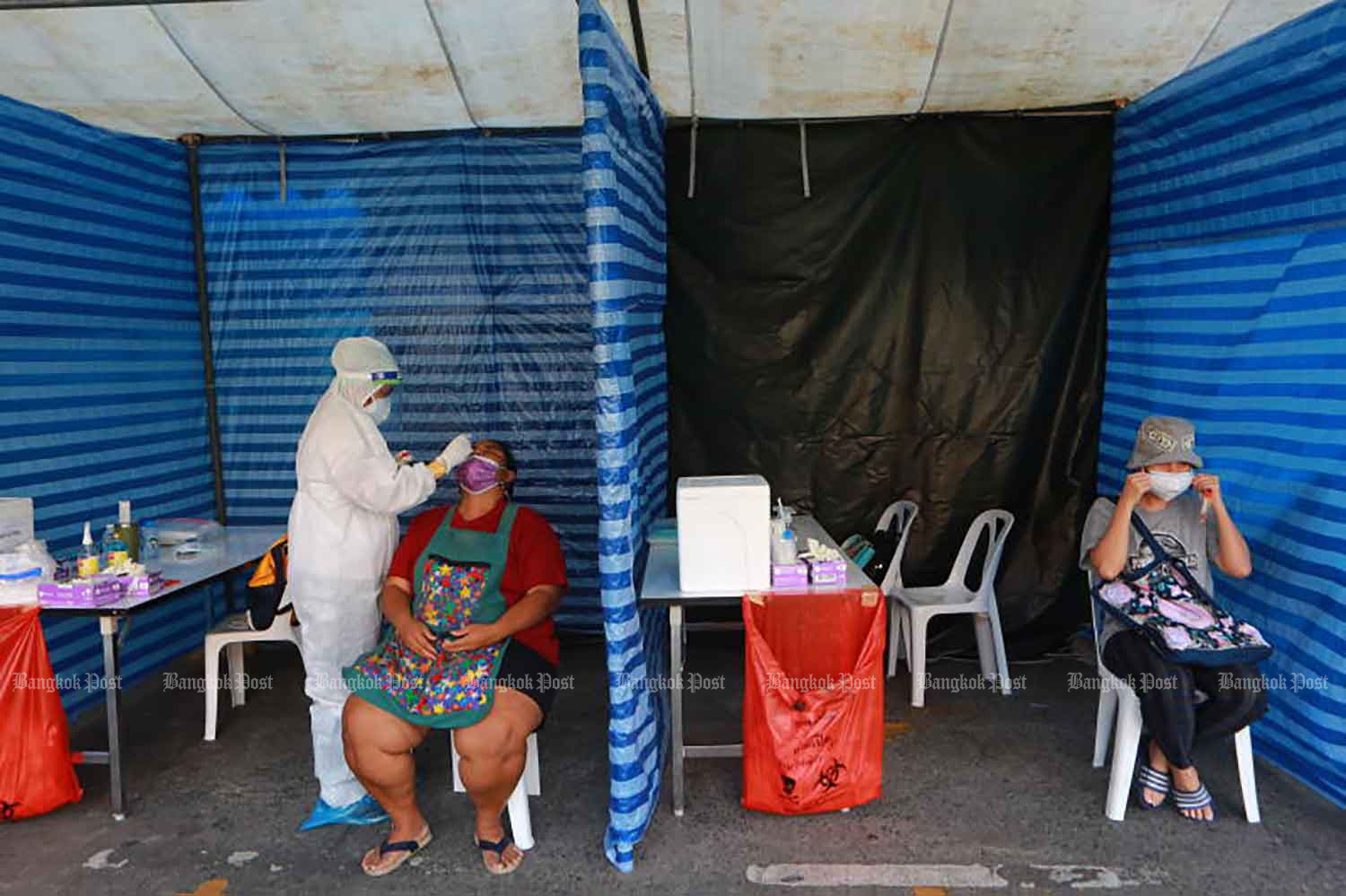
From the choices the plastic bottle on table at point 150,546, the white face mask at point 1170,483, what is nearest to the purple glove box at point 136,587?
the plastic bottle on table at point 150,546

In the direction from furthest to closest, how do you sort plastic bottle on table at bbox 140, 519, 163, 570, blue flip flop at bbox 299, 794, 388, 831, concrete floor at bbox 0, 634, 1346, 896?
1. plastic bottle on table at bbox 140, 519, 163, 570
2. blue flip flop at bbox 299, 794, 388, 831
3. concrete floor at bbox 0, 634, 1346, 896

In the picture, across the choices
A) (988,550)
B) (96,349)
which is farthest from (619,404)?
(96,349)

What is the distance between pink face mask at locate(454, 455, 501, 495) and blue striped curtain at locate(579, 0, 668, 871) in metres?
0.39

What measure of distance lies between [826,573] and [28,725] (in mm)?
2500

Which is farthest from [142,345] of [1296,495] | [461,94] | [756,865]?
[1296,495]

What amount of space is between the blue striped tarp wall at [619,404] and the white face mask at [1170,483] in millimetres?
1582

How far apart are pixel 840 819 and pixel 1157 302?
249cm

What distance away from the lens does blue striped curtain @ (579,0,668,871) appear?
2555 millimetres

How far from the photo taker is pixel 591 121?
8.32 ft

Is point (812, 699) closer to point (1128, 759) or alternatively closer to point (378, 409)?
point (1128, 759)

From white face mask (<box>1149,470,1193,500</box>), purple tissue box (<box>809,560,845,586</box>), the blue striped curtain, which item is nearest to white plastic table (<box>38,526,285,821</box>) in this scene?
the blue striped curtain

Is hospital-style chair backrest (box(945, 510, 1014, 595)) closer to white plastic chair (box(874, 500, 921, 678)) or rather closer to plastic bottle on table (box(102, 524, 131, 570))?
white plastic chair (box(874, 500, 921, 678))

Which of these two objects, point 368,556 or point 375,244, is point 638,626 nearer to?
point 368,556

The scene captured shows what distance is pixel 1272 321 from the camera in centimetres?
333
